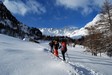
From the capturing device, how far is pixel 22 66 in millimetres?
13227

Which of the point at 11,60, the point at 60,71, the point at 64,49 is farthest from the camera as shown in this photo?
the point at 64,49

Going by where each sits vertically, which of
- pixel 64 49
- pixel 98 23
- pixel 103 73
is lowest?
pixel 103 73

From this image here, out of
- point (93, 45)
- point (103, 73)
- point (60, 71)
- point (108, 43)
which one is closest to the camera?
point (60, 71)

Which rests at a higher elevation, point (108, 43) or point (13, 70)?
point (108, 43)

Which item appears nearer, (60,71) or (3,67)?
(3,67)

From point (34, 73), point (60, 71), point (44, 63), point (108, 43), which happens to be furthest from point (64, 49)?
point (108, 43)

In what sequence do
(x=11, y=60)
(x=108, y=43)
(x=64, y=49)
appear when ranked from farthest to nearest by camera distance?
(x=108, y=43), (x=64, y=49), (x=11, y=60)

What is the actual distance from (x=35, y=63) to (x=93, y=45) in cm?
2974

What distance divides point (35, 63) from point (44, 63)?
0.74 meters

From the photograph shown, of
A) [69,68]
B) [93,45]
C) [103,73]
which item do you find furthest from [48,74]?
[93,45]

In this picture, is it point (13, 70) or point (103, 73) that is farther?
point (103, 73)

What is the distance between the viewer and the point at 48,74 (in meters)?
12.4

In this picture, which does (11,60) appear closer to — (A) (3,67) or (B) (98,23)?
(A) (3,67)

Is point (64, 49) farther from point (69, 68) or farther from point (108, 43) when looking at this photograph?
point (108, 43)
